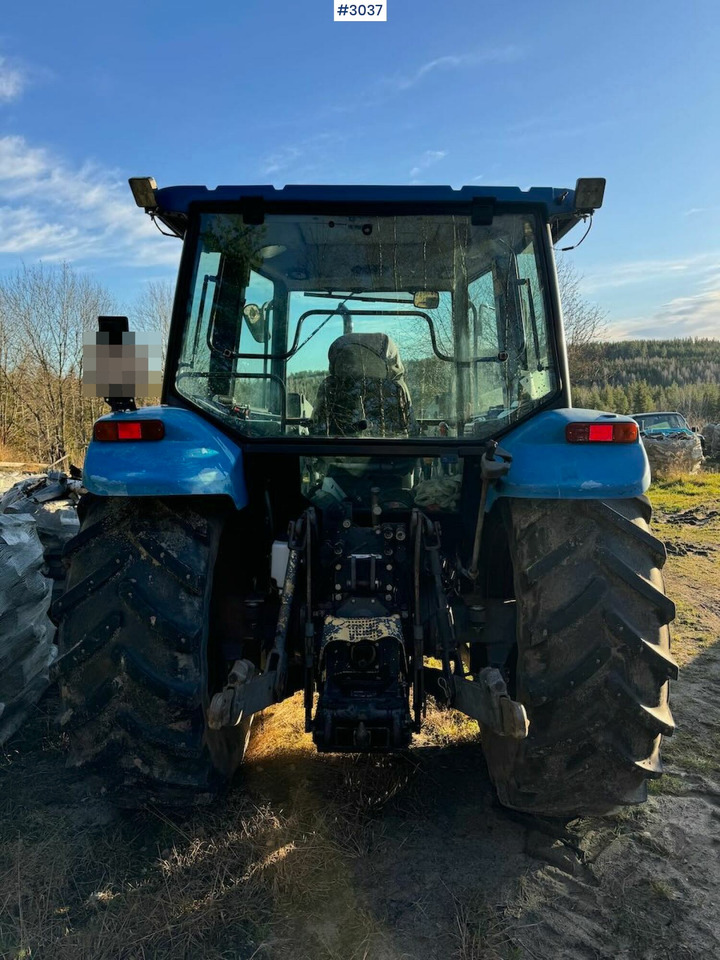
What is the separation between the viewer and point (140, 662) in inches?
86.7

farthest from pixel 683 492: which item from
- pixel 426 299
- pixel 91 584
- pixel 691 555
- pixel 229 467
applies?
pixel 91 584

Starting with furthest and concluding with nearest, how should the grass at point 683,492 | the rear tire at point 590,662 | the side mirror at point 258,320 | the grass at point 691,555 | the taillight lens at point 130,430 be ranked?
the grass at point 683,492
the grass at point 691,555
the side mirror at point 258,320
the taillight lens at point 130,430
the rear tire at point 590,662

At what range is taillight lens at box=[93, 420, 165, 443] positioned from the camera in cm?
231

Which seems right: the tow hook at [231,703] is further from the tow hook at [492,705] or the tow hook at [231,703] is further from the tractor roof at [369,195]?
the tractor roof at [369,195]

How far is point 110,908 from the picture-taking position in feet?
7.27

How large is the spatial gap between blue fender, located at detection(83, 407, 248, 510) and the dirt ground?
1113 mm

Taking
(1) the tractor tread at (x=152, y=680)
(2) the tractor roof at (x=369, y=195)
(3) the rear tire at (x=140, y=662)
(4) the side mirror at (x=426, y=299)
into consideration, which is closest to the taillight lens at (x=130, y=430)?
(3) the rear tire at (x=140, y=662)

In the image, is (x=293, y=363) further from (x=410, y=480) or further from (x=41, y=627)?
(x=41, y=627)

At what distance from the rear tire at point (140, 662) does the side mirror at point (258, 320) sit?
111cm

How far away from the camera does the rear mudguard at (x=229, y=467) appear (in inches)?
88.0

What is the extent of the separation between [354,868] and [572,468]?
5.25 feet

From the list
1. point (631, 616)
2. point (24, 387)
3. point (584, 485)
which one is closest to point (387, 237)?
point (584, 485)

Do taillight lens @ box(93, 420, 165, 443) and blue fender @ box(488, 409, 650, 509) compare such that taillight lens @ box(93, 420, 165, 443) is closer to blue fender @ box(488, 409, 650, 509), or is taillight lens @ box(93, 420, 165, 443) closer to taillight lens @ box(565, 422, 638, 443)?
blue fender @ box(488, 409, 650, 509)

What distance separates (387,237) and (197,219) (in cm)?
79
